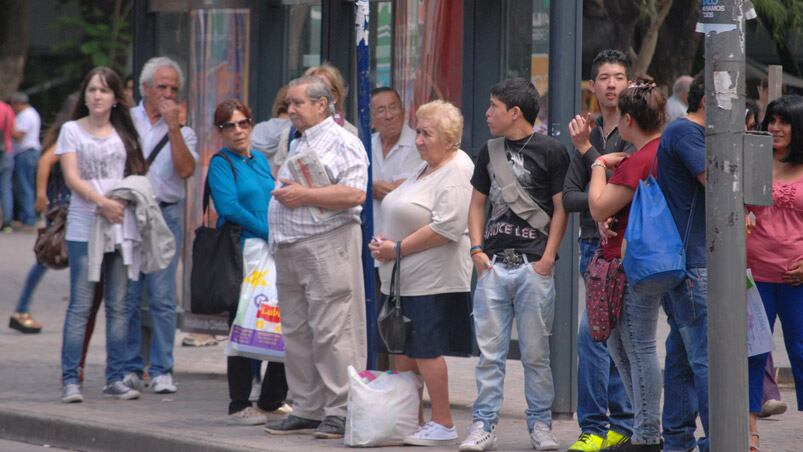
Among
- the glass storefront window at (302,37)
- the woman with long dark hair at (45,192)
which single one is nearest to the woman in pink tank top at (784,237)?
the glass storefront window at (302,37)

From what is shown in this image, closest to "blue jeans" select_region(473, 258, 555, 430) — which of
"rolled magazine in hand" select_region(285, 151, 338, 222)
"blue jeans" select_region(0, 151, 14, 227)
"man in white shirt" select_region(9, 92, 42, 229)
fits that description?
"rolled magazine in hand" select_region(285, 151, 338, 222)

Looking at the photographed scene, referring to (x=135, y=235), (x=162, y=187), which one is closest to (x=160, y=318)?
(x=135, y=235)

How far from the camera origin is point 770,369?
740 cm

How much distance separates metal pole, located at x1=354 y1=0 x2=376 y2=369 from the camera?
6859 mm

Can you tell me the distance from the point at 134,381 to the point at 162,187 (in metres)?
1.19

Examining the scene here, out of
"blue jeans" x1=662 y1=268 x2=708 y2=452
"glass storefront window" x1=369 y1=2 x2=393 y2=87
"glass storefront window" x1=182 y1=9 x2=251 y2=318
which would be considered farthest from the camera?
"glass storefront window" x1=182 y1=9 x2=251 y2=318

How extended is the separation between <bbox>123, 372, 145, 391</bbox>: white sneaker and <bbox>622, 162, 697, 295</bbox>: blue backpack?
12.3 ft

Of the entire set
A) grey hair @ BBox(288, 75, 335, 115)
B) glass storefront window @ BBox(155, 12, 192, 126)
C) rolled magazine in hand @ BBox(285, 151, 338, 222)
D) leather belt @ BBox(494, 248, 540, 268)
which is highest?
glass storefront window @ BBox(155, 12, 192, 126)

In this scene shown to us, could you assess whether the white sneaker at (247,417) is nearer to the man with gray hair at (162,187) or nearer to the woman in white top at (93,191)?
the woman in white top at (93,191)

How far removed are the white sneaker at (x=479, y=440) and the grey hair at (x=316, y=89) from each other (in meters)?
1.77

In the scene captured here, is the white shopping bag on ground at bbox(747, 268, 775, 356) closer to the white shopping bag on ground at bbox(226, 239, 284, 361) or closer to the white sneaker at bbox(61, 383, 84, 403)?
the white shopping bag on ground at bbox(226, 239, 284, 361)

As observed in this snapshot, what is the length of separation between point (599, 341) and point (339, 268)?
146 cm

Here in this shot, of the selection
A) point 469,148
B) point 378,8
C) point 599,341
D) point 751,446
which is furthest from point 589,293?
point 378,8

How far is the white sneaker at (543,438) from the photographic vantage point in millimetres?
6637
